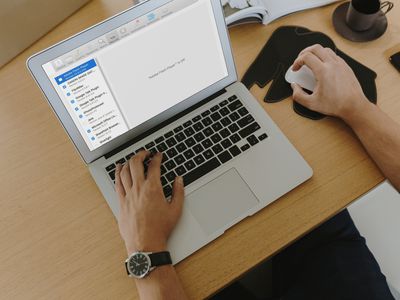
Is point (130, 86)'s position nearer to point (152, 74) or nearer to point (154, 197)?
point (152, 74)

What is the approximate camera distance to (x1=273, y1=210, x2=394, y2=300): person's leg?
913mm

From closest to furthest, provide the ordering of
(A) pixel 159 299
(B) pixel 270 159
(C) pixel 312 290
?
(A) pixel 159 299 → (B) pixel 270 159 → (C) pixel 312 290

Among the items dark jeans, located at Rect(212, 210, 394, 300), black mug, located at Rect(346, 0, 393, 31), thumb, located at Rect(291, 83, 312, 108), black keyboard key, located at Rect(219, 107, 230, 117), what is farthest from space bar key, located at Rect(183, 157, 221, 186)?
black mug, located at Rect(346, 0, 393, 31)

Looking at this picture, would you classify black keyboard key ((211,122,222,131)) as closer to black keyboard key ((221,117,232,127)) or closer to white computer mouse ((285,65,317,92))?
black keyboard key ((221,117,232,127))

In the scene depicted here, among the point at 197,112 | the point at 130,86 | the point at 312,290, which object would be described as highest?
the point at 130,86

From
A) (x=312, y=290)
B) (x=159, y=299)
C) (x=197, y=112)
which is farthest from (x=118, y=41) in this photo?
(x=312, y=290)

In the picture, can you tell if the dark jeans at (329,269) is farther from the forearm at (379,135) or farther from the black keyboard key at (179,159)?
the black keyboard key at (179,159)

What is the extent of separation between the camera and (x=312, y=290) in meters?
0.94

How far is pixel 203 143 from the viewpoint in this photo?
2.80ft

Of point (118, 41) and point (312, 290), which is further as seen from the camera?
point (312, 290)

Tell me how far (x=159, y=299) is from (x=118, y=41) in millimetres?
456

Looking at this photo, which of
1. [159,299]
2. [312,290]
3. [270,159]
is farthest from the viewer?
[312,290]

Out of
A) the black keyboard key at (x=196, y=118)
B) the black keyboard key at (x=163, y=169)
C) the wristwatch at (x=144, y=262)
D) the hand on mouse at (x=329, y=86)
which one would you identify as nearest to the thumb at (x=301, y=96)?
the hand on mouse at (x=329, y=86)

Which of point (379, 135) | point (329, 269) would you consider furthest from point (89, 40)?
point (329, 269)
